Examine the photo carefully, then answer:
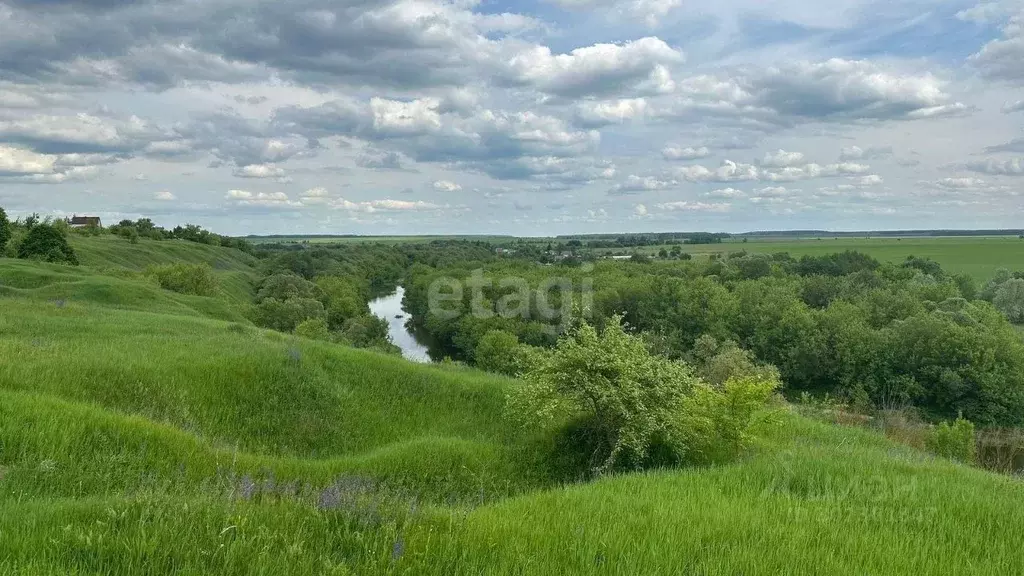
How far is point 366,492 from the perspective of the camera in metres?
7.37

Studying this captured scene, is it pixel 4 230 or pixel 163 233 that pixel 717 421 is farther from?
pixel 163 233

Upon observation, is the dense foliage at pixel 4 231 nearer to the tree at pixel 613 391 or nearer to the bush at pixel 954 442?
the tree at pixel 613 391

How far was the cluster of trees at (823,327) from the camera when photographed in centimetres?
5125

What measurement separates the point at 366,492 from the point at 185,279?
56730 mm

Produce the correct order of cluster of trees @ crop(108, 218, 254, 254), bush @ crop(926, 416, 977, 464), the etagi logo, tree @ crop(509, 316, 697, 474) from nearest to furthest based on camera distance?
1. tree @ crop(509, 316, 697, 474)
2. bush @ crop(926, 416, 977, 464)
3. the etagi logo
4. cluster of trees @ crop(108, 218, 254, 254)

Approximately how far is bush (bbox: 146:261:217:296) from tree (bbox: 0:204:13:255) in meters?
11.5

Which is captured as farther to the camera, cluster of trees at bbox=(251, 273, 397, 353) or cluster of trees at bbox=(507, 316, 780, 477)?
cluster of trees at bbox=(251, 273, 397, 353)

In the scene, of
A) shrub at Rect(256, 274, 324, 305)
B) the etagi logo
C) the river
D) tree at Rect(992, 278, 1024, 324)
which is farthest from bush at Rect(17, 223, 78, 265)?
tree at Rect(992, 278, 1024, 324)

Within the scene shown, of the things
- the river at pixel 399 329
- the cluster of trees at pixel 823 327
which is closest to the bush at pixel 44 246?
the river at pixel 399 329

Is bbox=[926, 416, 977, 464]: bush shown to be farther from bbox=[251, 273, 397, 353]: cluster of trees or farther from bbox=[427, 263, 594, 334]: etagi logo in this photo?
bbox=[427, 263, 594, 334]: etagi logo

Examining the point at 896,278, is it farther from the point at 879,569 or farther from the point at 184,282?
the point at 879,569

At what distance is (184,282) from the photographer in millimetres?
56031

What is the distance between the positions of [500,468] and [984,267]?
16767 centimetres

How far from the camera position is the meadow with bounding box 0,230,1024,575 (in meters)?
4.33
